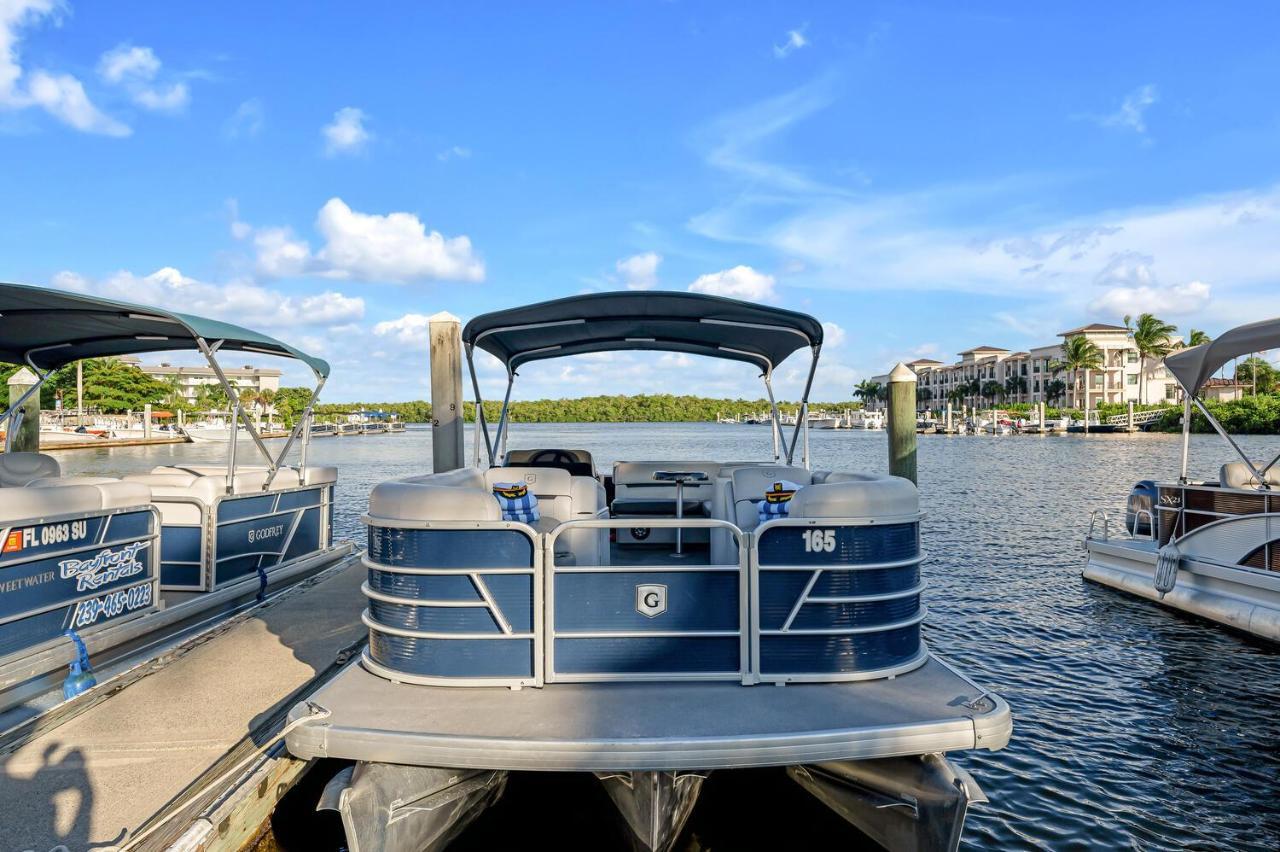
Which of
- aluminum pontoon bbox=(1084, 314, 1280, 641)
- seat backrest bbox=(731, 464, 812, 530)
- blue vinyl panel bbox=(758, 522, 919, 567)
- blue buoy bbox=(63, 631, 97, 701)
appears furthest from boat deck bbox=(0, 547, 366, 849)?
aluminum pontoon bbox=(1084, 314, 1280, 641)

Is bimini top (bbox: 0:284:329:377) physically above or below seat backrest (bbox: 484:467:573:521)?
above

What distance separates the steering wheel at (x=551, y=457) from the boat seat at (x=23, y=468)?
193 inches

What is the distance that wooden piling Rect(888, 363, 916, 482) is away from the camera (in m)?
10.7

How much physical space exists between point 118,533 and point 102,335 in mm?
2925

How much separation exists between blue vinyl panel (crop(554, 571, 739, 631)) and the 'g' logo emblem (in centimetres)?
2

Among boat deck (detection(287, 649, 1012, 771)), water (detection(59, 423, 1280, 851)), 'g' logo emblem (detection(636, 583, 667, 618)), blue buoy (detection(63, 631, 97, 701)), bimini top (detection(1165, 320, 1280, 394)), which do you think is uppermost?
bimini top (detection(1165, 320, 1280, 394))

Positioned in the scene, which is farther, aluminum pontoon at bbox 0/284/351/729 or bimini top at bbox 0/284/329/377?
bimini top at bbox 0/284/329/377

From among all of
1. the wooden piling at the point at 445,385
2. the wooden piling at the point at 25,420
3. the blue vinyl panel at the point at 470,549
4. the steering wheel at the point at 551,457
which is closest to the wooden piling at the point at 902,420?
the steering wheel at the point at 551,457

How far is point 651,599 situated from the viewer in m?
4.38

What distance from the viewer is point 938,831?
3840 millimetres

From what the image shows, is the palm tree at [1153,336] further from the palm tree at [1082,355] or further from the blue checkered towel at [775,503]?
the blue checkered towel at [775,503]

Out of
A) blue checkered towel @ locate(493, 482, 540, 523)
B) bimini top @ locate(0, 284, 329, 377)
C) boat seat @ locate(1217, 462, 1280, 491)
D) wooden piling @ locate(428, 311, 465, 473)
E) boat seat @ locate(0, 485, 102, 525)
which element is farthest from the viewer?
wooden piling @ locate(428, 311, 465, 473)

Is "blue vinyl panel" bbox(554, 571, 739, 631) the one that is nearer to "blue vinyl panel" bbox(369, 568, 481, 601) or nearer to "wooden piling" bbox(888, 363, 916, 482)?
"blue vinyl panel" bbox(369, 568, 481, 601)

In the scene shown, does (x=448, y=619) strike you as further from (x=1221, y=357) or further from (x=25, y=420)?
(x=25, y=420)
